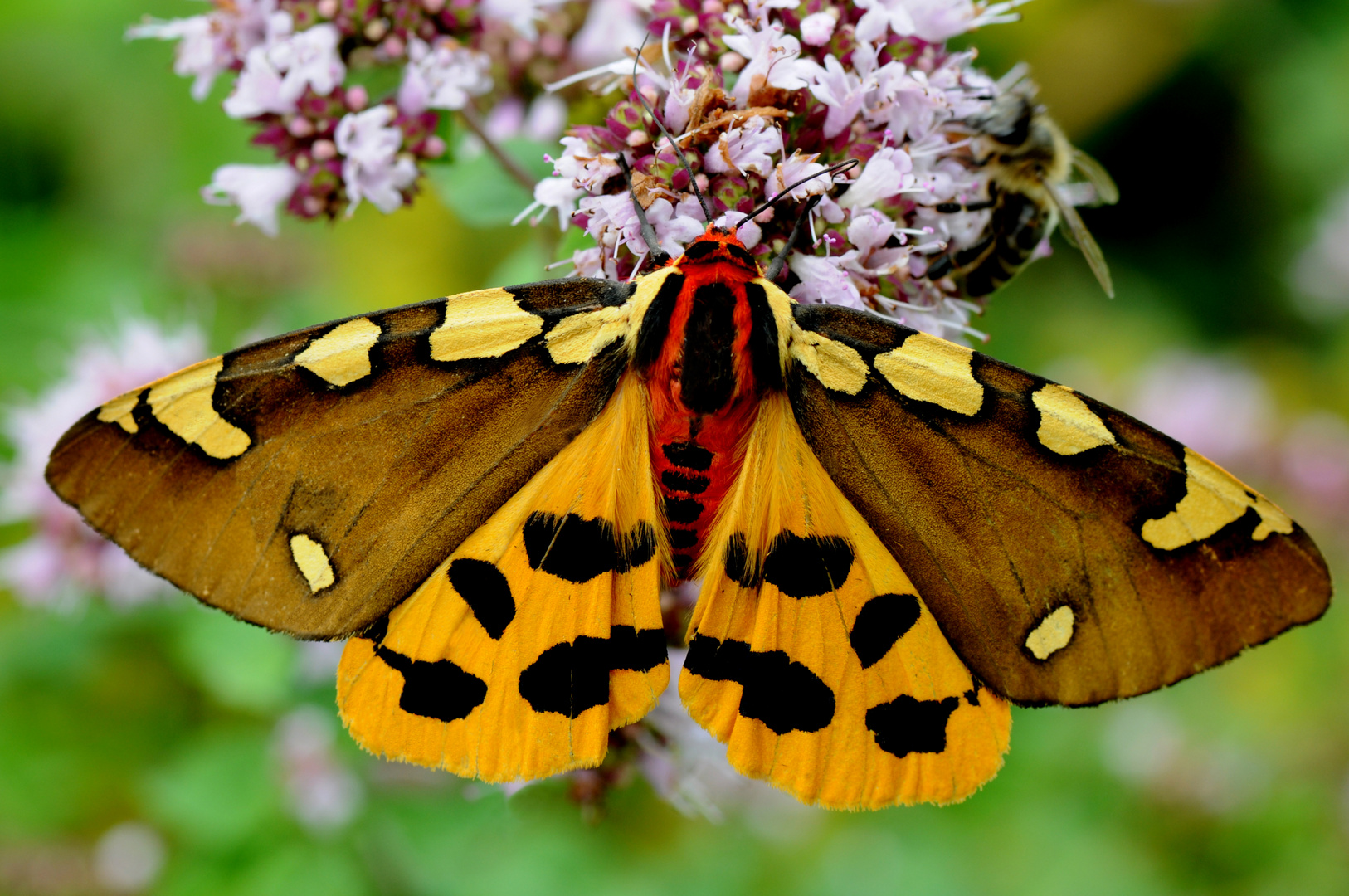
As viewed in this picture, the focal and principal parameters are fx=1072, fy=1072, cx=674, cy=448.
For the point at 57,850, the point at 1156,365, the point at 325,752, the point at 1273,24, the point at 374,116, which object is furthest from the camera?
the point at 1273,24

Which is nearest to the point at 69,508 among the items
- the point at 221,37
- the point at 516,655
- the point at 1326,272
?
the point at 221,37

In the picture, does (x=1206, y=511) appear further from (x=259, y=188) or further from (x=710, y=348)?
(x=259, y=188)

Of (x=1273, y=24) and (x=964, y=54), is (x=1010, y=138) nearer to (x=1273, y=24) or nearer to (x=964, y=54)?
(x=964, y=54)

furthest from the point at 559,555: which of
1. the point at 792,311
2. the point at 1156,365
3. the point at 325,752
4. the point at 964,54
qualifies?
the point at 1156,365

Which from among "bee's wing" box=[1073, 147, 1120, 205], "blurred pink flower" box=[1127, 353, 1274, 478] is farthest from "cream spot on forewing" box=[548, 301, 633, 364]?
"blurred pink flower" box=[1127, 353, 1274, 478]

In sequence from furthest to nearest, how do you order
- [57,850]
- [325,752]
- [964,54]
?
[57,850] < [325,752] < [964,54]
